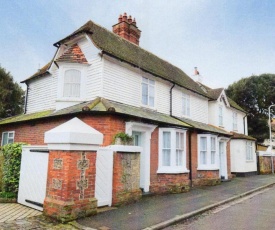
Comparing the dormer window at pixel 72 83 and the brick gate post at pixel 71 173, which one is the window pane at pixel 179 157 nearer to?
the dormer window at pixel 72 83

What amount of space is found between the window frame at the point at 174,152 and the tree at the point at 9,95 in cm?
2299

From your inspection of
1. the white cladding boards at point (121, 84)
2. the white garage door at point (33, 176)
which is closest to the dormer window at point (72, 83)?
the white cladding boards at point (121, 84)

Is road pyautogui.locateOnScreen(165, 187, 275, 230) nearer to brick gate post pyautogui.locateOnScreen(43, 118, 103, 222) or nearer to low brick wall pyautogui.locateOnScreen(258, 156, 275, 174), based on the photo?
brick gate post pyautogui.locateOnScreen(43, 118, 103, 222)

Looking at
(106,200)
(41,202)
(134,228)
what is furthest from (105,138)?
(134,228)

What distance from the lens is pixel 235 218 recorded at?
7.14 meters

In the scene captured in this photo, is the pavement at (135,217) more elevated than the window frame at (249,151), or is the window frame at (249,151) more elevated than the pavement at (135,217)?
the window frame at (249,151)

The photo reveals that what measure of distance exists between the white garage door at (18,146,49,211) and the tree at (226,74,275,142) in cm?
3269

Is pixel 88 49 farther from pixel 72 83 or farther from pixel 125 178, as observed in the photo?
pixel 125 178

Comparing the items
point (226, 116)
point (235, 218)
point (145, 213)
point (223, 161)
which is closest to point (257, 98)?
point (226, 116)

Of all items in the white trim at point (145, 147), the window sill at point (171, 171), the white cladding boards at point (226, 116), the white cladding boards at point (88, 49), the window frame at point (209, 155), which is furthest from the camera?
the white cladding boards at point (226, 116)

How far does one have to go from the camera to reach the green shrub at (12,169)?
832 cm

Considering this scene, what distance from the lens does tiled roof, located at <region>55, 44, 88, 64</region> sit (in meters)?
12.1

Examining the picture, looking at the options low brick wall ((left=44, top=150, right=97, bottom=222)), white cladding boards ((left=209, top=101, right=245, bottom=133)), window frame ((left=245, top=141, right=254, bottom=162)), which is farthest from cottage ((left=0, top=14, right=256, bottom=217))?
window frame ((left=245, top=141, right=254, bottom=162))

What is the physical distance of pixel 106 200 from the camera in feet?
25.2
